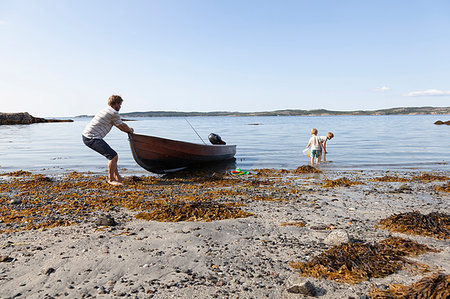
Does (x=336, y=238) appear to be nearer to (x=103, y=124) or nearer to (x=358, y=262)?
(x=358, y=262)

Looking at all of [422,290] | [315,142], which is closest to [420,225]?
[422,290]

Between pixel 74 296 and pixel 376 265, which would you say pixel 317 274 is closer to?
pixel 376 265

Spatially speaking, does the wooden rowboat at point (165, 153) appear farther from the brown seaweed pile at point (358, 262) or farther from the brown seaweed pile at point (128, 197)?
the brown seaweed pile at point (358, 262)

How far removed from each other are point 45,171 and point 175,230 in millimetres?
10672

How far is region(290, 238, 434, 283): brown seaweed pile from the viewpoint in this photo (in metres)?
3.72

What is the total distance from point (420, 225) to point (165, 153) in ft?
28.7

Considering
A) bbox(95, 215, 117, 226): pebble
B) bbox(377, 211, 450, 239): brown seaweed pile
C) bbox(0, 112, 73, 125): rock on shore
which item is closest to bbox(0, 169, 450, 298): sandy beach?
bbox(95, 215, 117, 226): pebble

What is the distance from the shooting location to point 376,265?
3.91 metres

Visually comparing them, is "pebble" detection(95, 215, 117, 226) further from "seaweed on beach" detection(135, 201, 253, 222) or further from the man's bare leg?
the man's bare leg

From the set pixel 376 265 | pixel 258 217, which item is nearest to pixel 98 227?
pixel 258 217

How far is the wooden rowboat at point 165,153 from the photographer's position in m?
11.5

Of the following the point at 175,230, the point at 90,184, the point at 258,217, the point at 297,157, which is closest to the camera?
the point at 175,230

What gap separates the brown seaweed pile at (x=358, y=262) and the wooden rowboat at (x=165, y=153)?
8368 millimetres

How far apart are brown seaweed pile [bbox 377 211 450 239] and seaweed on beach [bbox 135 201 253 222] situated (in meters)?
2.43
